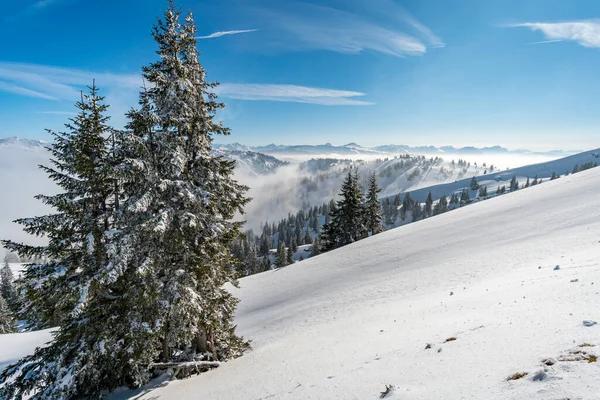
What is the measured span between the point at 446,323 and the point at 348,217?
32636 millimetres

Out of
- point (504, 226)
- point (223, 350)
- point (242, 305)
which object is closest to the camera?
point (223, 350)

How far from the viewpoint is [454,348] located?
6.64 metres

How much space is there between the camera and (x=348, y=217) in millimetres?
41469

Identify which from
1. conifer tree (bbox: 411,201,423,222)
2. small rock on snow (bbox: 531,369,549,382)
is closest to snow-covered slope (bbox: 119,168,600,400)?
small rock on snow (bbox: 531,369,549,382)

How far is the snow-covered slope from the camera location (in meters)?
5.20

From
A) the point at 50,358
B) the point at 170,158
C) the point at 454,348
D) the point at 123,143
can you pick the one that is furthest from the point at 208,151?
the point at 454,348

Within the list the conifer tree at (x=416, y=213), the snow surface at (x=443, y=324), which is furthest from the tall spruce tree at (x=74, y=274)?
the conifer tree at (x=416, y=213)

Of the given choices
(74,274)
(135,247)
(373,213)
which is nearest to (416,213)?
(373,213)

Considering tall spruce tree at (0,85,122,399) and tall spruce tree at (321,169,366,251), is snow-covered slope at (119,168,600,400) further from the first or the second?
tall spruce tree at (321,169,366,251)

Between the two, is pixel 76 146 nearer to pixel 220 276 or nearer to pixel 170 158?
pixel 170 158

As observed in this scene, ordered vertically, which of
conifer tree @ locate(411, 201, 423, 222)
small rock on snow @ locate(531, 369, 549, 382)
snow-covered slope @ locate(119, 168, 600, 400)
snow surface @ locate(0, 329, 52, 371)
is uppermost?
small rock on snow @ locate(531, 369, 549, 382)

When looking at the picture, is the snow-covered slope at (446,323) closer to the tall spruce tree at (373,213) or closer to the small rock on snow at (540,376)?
the small rock on snow at (540,376)

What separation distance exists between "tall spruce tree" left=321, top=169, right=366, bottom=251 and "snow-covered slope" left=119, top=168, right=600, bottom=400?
14368 mm

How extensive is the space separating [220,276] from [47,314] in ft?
19.8
